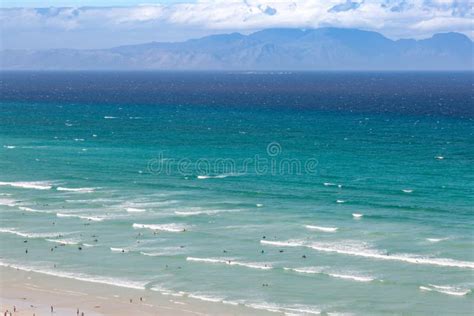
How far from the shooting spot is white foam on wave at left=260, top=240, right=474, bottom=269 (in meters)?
60.1

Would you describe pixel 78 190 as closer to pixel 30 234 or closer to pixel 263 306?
pixel 30 234

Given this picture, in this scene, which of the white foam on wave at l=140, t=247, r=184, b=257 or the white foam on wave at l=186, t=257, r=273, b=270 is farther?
the white foam on wave at l=140, t=247, r=184, b=257

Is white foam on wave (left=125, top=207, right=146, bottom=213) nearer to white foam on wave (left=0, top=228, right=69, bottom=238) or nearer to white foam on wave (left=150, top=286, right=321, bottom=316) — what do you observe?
white foam on wave (left=0, top=228, right=69, bottom=238)

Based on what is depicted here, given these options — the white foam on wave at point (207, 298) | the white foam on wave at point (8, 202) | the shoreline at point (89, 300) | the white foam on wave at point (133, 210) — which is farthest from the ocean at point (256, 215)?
the shoreline at point (89, 300)

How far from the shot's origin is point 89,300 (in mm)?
55094

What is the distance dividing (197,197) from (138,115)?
89275mm

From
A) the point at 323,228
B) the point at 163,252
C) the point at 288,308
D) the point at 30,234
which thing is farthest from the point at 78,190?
the point at 288,308

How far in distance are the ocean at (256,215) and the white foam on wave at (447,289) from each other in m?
0.16

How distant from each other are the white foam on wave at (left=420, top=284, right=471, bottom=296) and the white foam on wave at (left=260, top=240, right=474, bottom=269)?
4312 mm

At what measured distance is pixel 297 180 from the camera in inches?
3543

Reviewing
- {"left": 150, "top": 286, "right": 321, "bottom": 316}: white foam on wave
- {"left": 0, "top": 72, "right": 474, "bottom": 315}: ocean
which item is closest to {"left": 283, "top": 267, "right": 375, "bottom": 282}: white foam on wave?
{"left": 0, "top": 72, "right": 474, "bottom": 315}: ocean

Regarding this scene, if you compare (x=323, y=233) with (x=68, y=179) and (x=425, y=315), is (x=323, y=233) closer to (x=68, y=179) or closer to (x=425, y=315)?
(x=425, y=315)

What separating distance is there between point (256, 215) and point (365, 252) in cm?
1454

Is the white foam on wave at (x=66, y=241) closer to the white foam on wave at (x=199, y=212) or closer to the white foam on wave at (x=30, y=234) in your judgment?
the white foam on wave at (x=30, y=234)
